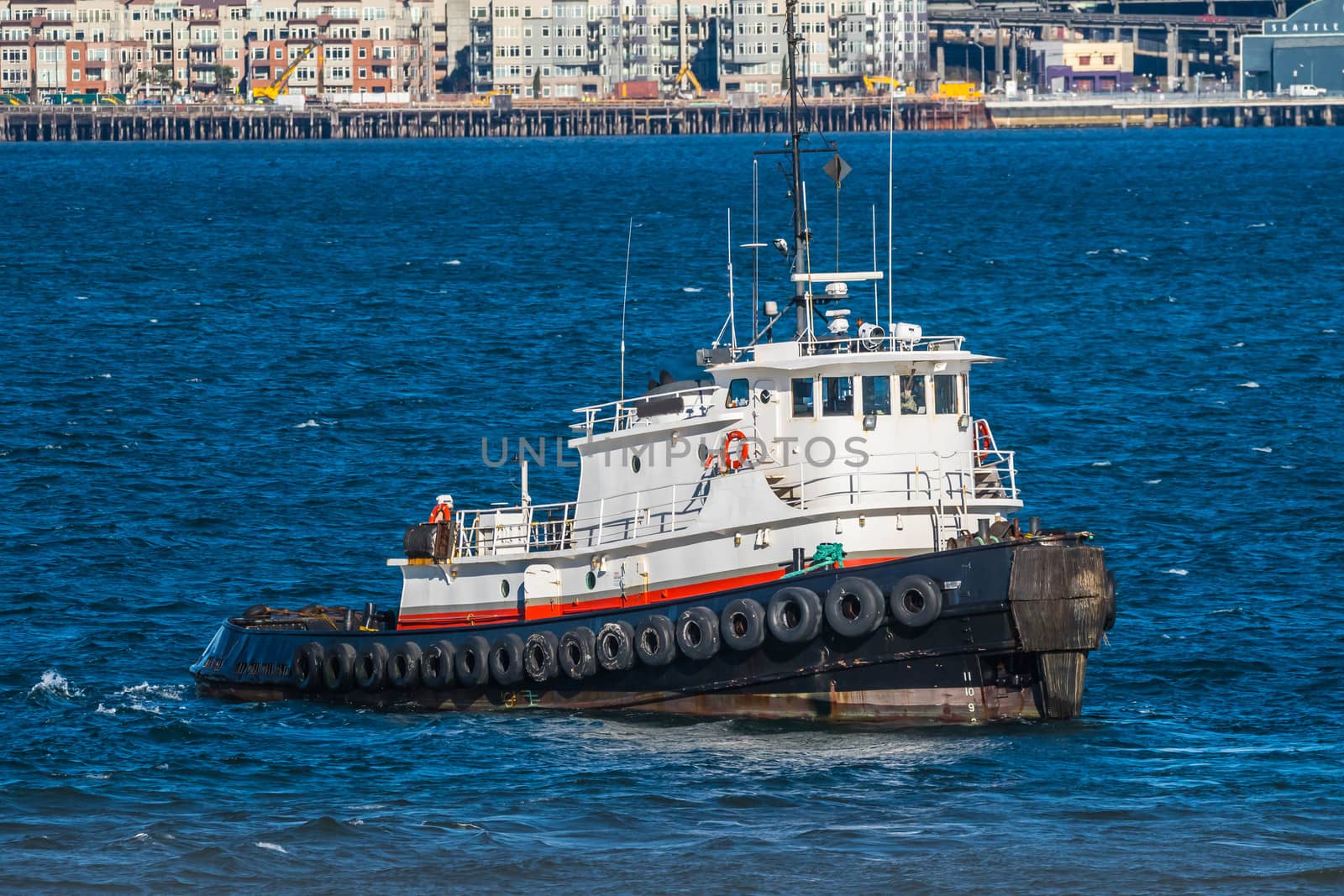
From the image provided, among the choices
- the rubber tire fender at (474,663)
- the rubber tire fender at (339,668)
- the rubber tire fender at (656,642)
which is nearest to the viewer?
the rubber tire fender at (656,642)

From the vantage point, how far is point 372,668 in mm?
29047

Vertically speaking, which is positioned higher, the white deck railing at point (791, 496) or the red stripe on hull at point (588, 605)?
the white deck railing at point (791, 496)

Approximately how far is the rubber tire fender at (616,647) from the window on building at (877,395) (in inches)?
170

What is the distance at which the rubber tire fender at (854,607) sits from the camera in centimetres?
2538

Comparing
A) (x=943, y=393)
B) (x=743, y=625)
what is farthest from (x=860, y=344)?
(x=743, y=625)

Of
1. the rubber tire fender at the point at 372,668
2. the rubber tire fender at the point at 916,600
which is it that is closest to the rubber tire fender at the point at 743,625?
the rubber tire fender at the point at 916,600

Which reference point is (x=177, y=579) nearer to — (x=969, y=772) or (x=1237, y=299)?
(x=969, y=772)

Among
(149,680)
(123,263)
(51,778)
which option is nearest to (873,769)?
(51,778)

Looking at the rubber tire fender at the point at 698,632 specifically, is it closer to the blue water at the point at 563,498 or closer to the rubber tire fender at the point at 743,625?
the rubber tire fender at the point at 743,625

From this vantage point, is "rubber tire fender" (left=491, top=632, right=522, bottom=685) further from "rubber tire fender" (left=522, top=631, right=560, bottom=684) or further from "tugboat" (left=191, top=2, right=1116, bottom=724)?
"rubber tire fender" (left=522, top=631, right=560, bottom=684)

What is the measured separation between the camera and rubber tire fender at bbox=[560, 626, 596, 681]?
89.2 feet

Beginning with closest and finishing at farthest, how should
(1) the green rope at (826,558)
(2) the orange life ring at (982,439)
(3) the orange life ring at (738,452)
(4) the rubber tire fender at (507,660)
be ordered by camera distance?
(1) the green rope at (826,558) < (3) the orange life ring at (738,452) < (4) the rubber tire fender at (507,660) < (2) the orange life ring at (982,439)

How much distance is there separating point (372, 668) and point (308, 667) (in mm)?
1166

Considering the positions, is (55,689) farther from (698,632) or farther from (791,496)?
(791,496)
